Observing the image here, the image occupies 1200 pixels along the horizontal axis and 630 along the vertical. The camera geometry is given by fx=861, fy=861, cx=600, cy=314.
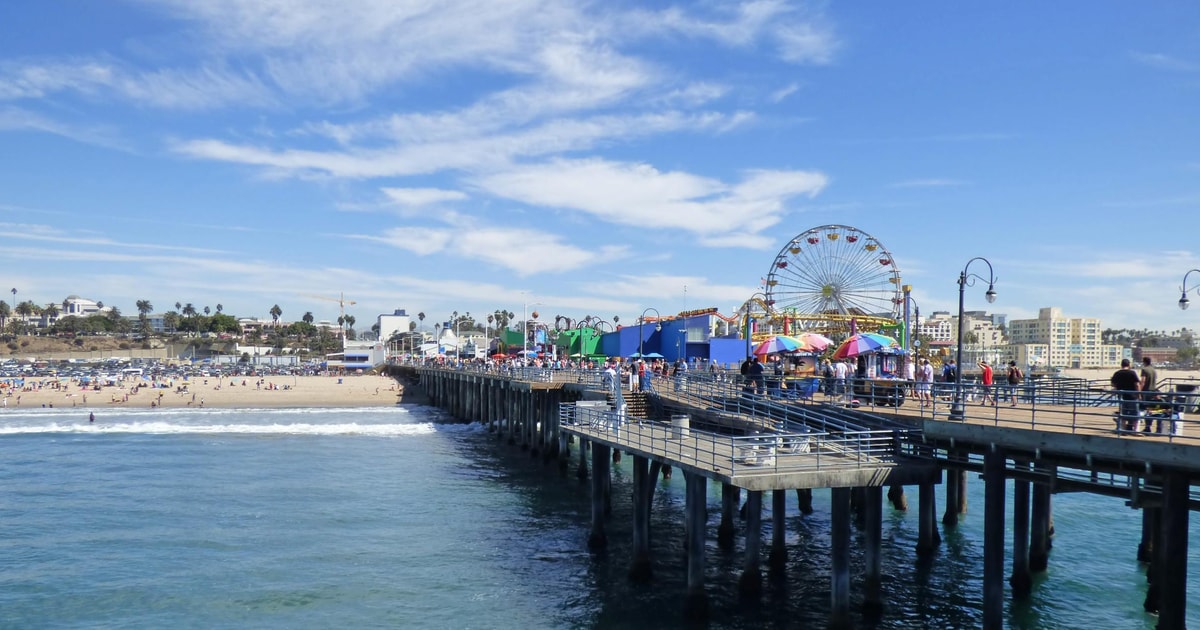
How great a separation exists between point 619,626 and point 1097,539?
52.5 ft

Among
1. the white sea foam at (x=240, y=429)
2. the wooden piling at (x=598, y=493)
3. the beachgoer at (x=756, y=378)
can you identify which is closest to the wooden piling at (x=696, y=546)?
the wooden piling at (x=598, y=493)

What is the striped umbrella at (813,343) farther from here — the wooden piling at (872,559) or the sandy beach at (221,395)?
the sandy beach at (221,395)

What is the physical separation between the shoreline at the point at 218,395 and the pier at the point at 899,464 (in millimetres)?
60707

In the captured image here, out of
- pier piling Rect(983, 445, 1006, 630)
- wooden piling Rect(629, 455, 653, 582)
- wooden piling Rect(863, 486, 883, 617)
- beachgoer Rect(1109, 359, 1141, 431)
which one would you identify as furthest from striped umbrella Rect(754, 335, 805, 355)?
pier piling Rect(983, 445, 1006, 630)

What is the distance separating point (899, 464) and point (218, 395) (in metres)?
80.8

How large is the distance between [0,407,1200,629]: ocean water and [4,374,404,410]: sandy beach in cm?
4018

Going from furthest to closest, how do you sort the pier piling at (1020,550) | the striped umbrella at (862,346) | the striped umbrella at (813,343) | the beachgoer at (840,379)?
the striped umbrella at (813,343), the striped umbrella at (862,346), the beachgoer at (840,379), the pier piling at (1020,550)

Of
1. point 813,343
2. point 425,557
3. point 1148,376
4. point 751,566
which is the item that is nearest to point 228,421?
point 425,557

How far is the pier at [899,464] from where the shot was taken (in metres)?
13.1

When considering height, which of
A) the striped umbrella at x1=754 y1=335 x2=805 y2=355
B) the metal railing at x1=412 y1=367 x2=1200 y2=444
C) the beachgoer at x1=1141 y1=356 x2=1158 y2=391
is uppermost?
the striped umbrella at x1=754 y1=335 x2=805 y2=355

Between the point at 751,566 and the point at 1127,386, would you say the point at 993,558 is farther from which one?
the point at 751,566

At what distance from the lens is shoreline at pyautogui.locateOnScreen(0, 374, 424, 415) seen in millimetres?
77500

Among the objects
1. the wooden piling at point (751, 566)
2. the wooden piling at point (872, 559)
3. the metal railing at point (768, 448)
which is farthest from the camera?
the wooden piling at point (751, 566)

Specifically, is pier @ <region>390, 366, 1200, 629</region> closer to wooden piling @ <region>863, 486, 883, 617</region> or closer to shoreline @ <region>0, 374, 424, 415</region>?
wooden piling @ <region>863, 486, 883, 617</region>
